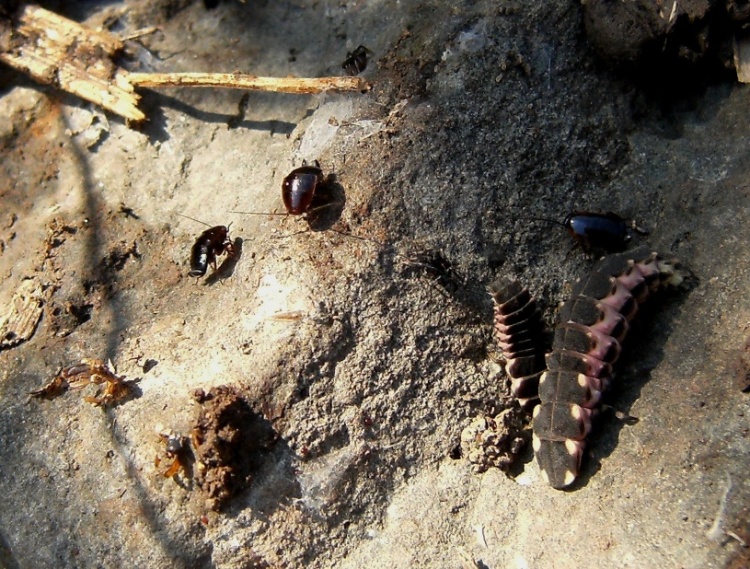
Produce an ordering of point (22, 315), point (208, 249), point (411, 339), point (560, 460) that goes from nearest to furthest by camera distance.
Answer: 1. point (560, 460)
2. point (411, 339)
3. point (208, 249)
4. point (22, 315)

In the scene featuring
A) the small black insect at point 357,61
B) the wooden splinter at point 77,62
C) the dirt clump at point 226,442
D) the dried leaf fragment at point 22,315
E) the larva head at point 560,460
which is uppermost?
the wooden splinter at point 77,62

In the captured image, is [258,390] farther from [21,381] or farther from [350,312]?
[21,381]

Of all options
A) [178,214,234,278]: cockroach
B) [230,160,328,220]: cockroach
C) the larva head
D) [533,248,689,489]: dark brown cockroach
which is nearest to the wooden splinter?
[178,214,234,278]: cockroach

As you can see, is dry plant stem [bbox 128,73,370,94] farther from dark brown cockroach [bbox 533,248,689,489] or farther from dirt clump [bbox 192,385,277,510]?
dirt clump [bbox 192,385,277,510]

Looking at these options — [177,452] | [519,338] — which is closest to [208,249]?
[177,452]

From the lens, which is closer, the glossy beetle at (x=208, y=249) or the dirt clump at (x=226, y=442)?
the dirt clump at (x=226, y=442)

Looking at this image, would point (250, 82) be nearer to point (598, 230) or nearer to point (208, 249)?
point (208, 249)

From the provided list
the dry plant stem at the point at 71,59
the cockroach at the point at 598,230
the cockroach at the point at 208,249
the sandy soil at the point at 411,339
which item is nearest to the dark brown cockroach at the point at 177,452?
the sandy soil at the point at 411,339

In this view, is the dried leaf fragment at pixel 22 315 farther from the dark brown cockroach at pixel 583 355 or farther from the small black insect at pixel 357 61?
the dark brown cockroach at pixel 583 355
